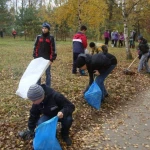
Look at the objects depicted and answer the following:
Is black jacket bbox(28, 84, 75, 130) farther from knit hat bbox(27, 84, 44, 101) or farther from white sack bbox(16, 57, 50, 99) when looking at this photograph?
white sack bbox(16, 57, 50, 99)

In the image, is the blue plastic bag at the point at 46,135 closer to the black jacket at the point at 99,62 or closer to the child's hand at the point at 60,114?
the child's hand at the point at 60,114

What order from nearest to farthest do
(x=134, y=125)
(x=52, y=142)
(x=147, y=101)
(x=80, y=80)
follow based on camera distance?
(x=52, y=142) < (x=134, y=125) < (x=147, y=101) < (x=80, y=80)

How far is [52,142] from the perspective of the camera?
3.93m

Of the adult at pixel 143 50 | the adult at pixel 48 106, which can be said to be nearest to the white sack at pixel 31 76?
the adult at pixel 48 106

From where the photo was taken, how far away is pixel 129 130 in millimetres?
5348

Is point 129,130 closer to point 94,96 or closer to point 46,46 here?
point 94,96

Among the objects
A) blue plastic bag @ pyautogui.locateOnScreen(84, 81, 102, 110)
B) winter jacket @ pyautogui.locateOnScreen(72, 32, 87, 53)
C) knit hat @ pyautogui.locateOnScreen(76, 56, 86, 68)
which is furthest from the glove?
winter jacket @ pyautogui.locateOnScreen(72, 32, 87, 53)

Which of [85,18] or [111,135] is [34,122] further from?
[85,18]

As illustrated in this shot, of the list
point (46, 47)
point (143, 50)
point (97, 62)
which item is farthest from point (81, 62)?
point (143, 50)

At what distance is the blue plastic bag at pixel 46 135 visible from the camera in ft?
12.6

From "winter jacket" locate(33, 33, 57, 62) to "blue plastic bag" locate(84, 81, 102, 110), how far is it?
1345 mm

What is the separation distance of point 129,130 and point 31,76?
93.5 inches

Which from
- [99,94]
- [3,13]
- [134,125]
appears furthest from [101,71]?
[3,13]

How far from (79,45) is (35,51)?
2464 mm
